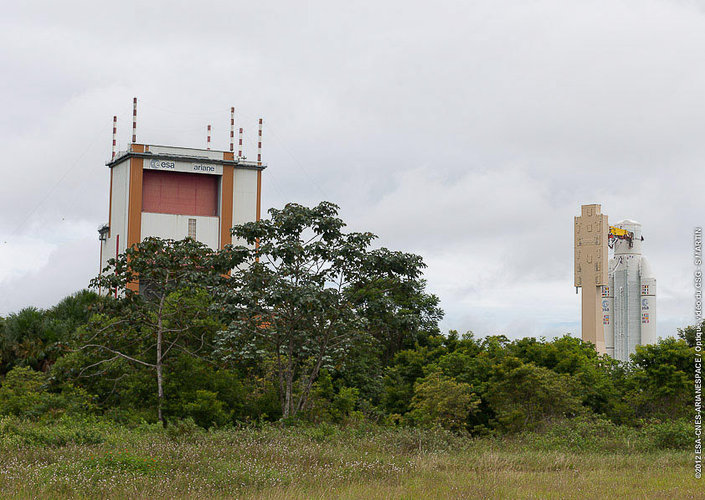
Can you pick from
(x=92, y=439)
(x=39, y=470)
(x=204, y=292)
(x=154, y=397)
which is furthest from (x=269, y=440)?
(x=204, y=292)

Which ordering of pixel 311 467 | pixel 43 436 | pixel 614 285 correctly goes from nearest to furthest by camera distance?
pixel 311 467
pixel 43 436
pixel 614 285

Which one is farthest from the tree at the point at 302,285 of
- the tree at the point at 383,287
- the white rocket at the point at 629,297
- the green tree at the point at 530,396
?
the white rocket at the point at 629,297

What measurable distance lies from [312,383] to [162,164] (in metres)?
29.1

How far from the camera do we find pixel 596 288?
4078 cm

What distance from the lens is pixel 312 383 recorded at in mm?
24578

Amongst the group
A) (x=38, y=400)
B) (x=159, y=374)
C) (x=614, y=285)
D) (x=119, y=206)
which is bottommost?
(x=38, y=400)

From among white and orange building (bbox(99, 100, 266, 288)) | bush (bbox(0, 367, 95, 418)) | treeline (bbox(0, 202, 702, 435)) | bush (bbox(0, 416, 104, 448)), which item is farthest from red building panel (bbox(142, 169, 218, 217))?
bush (bbox(0, 416, 104, 448))

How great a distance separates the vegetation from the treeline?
6cm

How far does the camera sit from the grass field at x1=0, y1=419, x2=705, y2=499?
12.0m

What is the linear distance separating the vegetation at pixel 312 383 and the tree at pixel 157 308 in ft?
0.21

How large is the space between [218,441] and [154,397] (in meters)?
7.44

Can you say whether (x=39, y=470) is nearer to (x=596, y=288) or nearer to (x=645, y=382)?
(x=645, y=382)

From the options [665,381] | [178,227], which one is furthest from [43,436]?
[178,227]

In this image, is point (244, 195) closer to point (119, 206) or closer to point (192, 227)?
point (192, 227)
